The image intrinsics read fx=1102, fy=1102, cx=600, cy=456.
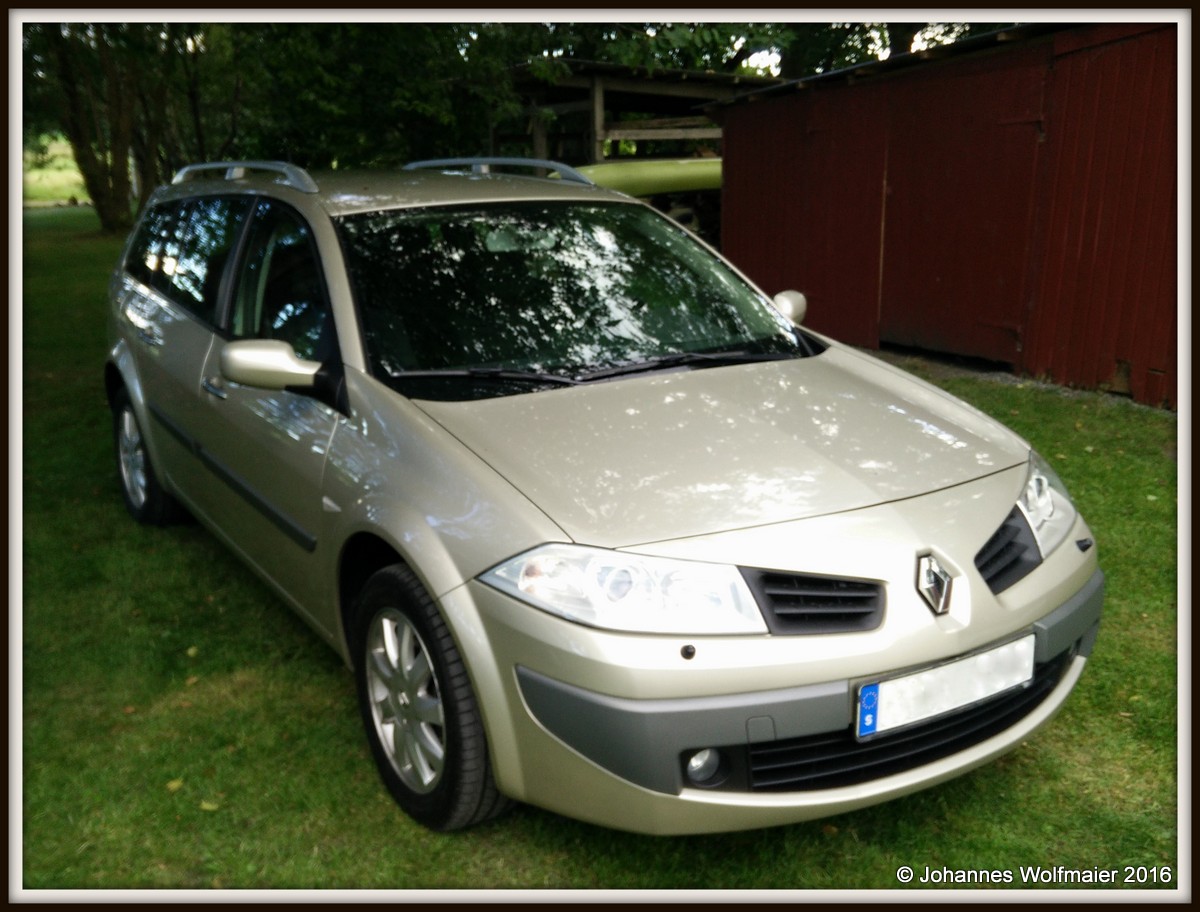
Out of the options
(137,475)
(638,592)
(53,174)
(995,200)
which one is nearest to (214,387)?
(137,475)

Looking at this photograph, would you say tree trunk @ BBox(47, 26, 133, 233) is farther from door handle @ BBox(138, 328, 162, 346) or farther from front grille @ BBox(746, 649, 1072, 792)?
front grille @ BBox(746, 649, 1072, 792)

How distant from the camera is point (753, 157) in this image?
11.4m

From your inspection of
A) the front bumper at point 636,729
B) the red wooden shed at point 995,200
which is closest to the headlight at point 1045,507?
the front bumper at point 636,729

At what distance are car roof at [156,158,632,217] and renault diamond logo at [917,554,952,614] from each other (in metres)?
2.05

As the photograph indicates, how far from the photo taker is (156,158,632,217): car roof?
3.74 meters

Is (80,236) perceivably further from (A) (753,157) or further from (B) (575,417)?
(B) (575,417)

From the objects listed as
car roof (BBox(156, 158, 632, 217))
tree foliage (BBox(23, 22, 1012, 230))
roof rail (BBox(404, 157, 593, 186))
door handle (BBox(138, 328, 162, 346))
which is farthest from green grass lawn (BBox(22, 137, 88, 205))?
car roof (BBox(156, 158, 632, 217))

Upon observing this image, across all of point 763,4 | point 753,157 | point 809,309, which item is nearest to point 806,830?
point 763,4

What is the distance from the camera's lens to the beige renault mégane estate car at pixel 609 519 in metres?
2.39

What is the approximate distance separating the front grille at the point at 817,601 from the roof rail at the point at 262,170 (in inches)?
88.9

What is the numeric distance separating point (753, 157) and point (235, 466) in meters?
8.70

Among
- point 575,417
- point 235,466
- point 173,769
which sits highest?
point 575,417

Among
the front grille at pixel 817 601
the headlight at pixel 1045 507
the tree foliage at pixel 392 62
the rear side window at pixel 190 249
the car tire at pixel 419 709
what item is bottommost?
the car tire at pixel 419 709

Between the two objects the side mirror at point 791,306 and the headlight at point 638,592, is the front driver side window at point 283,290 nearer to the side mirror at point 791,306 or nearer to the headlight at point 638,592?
the headlight at point 638,592
